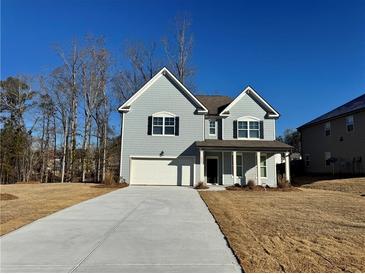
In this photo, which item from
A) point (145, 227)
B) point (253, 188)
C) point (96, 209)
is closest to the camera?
point (145, 227)

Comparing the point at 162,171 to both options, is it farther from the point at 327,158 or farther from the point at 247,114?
the point at 327,158

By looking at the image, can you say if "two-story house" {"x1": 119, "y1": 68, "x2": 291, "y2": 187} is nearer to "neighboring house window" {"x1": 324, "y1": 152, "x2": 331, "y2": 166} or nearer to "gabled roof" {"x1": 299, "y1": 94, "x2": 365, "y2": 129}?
"gabled roof" {"x1": 299, "y1": 94, "x2": 365, "y2": 129}

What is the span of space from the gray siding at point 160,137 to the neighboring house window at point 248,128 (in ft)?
10.8

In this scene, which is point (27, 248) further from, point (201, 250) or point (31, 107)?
point (31, 107)

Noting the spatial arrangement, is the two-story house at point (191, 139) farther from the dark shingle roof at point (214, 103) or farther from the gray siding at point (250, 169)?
→ the dark shingle roof at point (214, 103)

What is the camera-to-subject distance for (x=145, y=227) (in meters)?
7.57

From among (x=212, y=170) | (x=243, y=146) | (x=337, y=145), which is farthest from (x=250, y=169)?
(x=337, y=145)

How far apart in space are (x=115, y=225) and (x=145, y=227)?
32.7 inches

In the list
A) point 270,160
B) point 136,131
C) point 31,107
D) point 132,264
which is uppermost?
point 31,107

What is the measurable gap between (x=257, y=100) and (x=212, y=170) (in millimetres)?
6666

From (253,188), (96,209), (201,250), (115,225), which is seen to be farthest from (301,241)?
(253,188)

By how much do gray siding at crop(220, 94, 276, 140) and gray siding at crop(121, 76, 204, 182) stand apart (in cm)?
247

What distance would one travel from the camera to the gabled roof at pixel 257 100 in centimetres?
2345

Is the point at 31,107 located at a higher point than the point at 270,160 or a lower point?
higher
